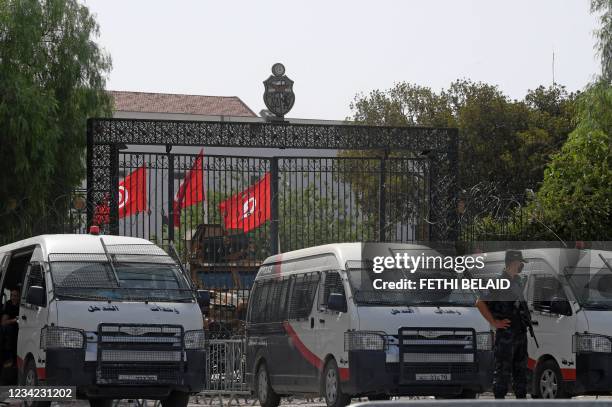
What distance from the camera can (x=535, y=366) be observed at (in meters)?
18.3

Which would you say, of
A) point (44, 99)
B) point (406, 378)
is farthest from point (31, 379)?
point (44, 99)

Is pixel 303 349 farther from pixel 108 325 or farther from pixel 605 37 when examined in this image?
pixel 605 37

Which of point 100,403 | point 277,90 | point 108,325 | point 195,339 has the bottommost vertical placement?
point 100,403

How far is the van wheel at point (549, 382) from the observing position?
17.5 meters

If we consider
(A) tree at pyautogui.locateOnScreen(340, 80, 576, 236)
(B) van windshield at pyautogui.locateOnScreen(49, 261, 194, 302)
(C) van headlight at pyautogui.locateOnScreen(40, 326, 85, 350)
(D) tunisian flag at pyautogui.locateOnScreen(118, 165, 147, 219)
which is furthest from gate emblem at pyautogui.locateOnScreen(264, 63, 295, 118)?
(A) tree at pyautogui.locateOnScreen(340, 80, 576, 236)

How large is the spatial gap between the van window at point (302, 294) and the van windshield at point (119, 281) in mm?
2016

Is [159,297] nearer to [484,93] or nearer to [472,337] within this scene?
[472,337]

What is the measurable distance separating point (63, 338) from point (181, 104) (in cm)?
6195

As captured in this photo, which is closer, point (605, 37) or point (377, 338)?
point (377, 338)

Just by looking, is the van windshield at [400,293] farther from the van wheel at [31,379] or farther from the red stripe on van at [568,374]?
the van wheel at [31,379]

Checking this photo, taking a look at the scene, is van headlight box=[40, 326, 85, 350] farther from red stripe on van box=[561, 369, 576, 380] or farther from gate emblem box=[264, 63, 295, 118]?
gate emblem box=[264, 63, 295, 118]

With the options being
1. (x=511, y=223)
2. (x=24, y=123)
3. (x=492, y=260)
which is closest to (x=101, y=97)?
(x=24, y=123)

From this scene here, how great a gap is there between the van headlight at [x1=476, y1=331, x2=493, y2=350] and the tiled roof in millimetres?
57513

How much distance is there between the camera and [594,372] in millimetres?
17000
